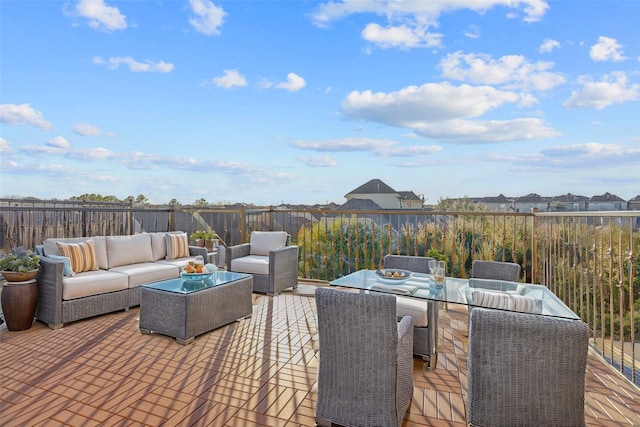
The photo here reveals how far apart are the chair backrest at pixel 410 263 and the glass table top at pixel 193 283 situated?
1.64m

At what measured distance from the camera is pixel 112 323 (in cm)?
381

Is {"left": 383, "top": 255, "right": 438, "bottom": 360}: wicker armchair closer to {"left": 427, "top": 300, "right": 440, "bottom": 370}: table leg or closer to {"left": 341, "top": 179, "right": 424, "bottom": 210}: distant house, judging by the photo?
{"left": 427, "top": 300, "right": 440, "bottom": 370}: table leg

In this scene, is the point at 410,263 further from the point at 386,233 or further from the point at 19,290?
the point at 19,290

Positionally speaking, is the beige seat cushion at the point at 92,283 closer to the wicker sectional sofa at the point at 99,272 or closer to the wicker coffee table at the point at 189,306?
the wicker sectional sofa at the point at 99,272

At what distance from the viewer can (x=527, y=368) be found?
1542mm

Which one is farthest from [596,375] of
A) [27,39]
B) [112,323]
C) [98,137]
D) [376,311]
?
[98,137]

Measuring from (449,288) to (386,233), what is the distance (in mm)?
3250

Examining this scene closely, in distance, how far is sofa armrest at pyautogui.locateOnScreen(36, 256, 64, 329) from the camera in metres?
3.59

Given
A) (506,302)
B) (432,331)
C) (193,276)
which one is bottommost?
(432,331)

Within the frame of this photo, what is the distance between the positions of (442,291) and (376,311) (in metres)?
1.13

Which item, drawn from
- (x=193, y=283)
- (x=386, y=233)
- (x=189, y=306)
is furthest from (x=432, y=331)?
(x=386, y=233)

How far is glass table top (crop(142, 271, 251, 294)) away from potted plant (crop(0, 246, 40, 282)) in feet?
3.90

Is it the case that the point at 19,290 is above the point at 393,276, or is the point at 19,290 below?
below

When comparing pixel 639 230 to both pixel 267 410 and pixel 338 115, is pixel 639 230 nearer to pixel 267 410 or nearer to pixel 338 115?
pixel 267 410
